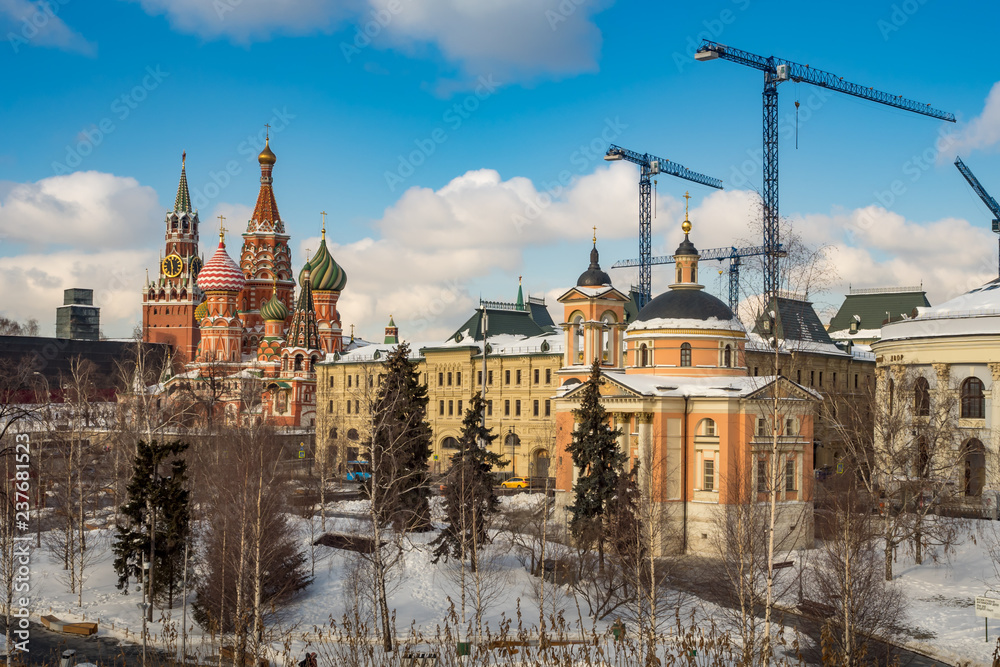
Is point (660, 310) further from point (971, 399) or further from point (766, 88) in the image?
point (766, 88)

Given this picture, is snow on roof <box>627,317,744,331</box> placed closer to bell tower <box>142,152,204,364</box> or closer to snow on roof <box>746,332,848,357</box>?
snow on roof <box>746,332,848,357</box>

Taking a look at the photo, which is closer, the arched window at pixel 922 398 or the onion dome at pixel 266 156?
the arched window at pixel 922 398

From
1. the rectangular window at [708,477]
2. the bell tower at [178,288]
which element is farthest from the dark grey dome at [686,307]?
the bell tower at [178,288]

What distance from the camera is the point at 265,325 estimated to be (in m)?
107

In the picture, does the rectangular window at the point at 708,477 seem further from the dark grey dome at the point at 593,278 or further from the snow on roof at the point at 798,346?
the snow on roof at the point at 798,346

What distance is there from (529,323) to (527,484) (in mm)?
17293

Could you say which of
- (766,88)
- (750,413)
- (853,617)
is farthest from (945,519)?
(766,88)

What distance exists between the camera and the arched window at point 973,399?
5056cm

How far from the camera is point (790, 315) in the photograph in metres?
75.9

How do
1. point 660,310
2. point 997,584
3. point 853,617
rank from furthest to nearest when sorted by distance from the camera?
1. point 660,310
2. point 997,584
3. point 853,617

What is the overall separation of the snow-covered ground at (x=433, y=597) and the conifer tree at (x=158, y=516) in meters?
1.61

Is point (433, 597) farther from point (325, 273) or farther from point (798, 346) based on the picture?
point (325, 273)

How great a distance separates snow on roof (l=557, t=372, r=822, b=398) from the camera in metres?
45.3

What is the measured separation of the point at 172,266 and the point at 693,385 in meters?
126
